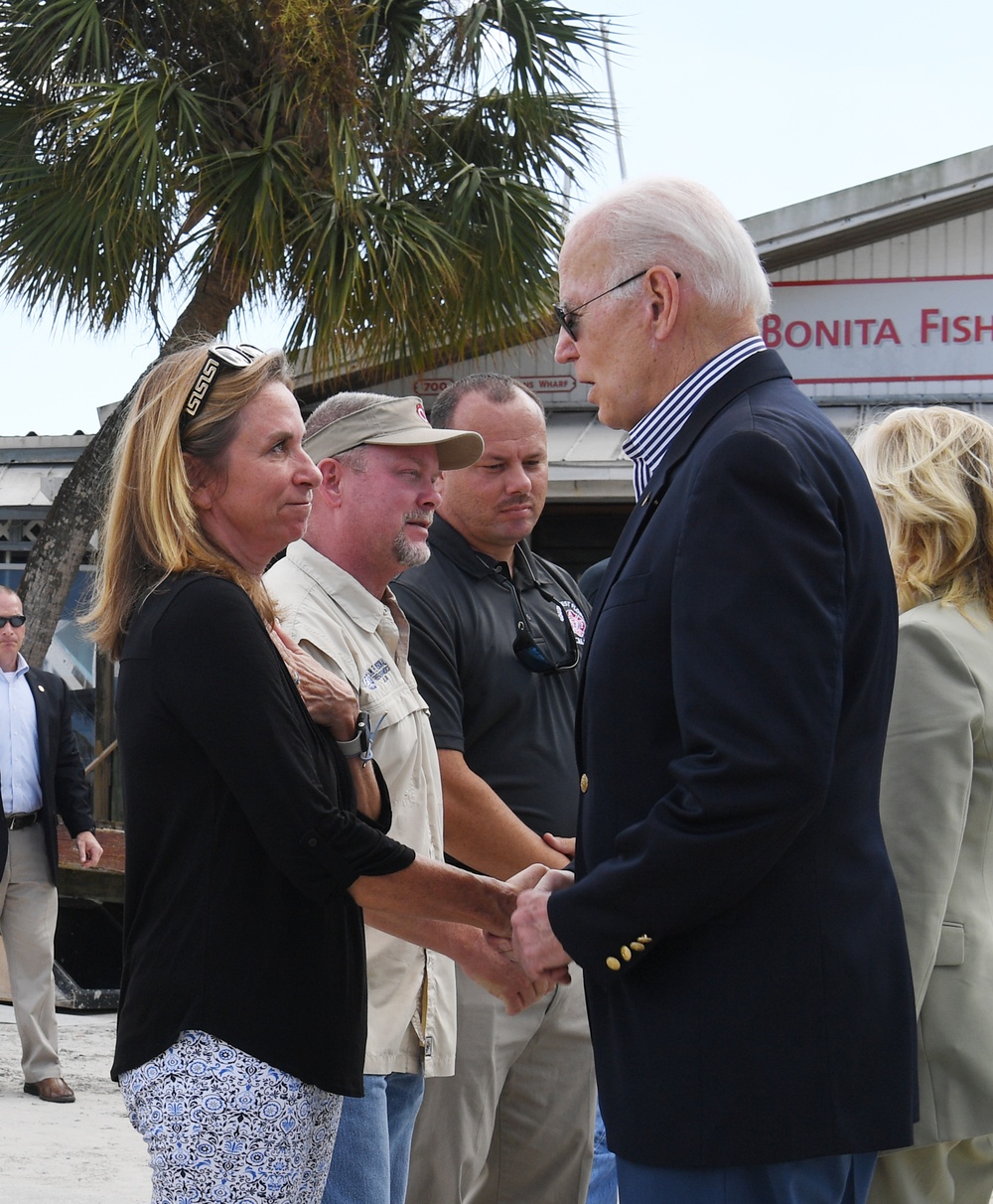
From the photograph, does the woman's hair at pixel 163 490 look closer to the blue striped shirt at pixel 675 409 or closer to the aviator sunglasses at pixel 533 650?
the blue striped shirt at pixel 675 409

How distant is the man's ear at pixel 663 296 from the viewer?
2143mm

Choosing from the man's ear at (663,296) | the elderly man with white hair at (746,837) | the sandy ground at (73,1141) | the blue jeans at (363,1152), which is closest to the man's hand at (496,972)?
the blue jeans at (363,1152)

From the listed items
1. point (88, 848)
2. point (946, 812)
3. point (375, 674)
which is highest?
point (375, 674)

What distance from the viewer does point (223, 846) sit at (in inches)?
83.6

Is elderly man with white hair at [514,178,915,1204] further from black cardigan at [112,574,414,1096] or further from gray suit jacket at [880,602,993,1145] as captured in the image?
gray suit jacket at [880,602,993,1145]

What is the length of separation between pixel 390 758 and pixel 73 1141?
3990 mm

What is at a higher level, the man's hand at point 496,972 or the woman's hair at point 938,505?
the woman's hair at point 938,505

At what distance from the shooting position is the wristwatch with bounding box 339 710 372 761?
2482 millimetres

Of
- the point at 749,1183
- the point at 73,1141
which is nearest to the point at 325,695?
the point at 749,1183

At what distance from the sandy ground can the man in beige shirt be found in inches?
115

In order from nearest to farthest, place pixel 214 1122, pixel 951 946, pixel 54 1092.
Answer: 1. pixel 214 1122
2. pixel 951 946
3. pixel 54 1092

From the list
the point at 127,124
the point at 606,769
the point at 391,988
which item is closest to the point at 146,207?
the point at 127,124

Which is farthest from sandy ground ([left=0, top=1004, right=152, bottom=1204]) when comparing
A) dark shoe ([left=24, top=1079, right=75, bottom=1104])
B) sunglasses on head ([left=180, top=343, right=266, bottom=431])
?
sunglasses on head ([left=180, top=343, right=266, bottom=431])

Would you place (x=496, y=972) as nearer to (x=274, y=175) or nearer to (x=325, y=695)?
(x=325, y=695)
